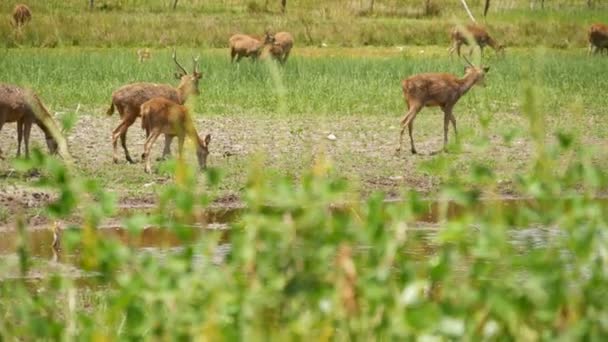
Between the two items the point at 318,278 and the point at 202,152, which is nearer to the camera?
the point at 318,278

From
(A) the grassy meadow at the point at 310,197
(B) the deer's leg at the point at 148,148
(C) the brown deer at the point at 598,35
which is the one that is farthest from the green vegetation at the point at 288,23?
(B) the deer's leg at the point at 148,148

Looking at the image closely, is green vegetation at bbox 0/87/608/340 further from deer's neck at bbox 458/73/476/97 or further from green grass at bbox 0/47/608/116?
green grass at bbox 0/47/608/116

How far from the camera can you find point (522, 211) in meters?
5.03

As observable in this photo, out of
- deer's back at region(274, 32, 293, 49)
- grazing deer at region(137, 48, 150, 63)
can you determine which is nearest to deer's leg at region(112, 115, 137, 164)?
grazing deer at region(137, 48, 150, 63)

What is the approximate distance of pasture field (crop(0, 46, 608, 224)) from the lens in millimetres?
16094

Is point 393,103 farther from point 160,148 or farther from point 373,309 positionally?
point 373,309

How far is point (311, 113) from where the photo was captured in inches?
801

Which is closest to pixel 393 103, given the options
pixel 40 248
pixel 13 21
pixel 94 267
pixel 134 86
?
pixel 134 86

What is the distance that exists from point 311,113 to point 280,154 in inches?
122

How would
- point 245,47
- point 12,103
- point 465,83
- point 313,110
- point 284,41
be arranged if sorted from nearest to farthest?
point 12,103 < point 465,83 < point 313,110 < point 245,47 < point 284,41

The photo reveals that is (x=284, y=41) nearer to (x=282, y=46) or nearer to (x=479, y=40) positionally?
(x=282, y=46)

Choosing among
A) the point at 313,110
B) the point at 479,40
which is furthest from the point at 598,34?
the point at 313,110

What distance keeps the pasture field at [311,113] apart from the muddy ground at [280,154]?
0.02m

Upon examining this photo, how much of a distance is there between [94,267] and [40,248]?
7535 millimetres
